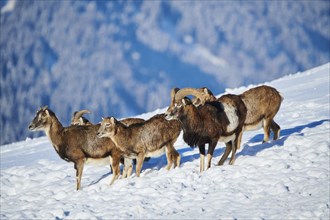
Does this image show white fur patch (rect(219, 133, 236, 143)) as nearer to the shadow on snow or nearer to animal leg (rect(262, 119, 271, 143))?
the shadow on snow

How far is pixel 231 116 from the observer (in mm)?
21250

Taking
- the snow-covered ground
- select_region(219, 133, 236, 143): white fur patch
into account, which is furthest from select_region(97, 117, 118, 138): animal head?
select_region(219, 133, 236, 143): white fur patch

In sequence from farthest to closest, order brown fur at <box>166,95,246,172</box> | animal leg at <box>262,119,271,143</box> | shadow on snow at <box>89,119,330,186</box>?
1. animal leg at <box>262,119,271,143</box>
2. shadow on snow at <box>89,119,330,186</box>
3. brown fur at <box>166,95,246,172</box>

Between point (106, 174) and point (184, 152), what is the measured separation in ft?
10.2

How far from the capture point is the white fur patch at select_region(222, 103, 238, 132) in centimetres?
2112

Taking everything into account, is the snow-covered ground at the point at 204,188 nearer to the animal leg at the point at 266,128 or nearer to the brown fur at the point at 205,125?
the animal leg at the point at 266,128

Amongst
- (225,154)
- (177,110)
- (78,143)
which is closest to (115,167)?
(78,143)

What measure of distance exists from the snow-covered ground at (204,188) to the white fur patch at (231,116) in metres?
1.00

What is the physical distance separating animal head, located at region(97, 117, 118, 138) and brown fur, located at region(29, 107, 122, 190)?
1.38 feet

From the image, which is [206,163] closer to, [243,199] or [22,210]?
[243,199]

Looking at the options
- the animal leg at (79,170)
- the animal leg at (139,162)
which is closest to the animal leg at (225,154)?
the animal leg at (139,162)

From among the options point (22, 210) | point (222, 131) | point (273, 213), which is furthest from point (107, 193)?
point (273, 213)

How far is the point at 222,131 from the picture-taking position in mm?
20859

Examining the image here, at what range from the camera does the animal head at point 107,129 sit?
2153 centimetres
